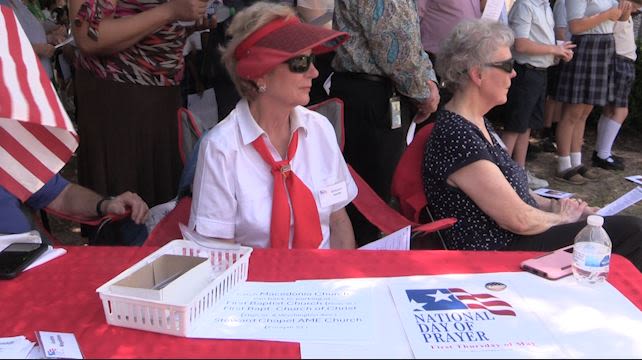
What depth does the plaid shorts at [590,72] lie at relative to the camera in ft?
17.9

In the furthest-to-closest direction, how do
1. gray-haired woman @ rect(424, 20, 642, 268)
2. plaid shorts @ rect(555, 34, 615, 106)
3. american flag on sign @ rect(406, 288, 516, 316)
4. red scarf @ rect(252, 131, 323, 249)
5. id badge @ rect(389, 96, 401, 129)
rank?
plaid shorts @ rect(555, 34, 615, 106) < id badge @ rect(389, 96, 401, 129) < gray-haired woman @ rect(424, 20, 642, 268) < red scarf @ rect(252, 131, 323, 249) < american flag on sign @ rect(406, 288, 516, 316)

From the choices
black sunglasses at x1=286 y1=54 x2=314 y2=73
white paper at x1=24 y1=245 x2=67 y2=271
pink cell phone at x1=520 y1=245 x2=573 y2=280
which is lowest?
pink cell phone at x1=520 y1=245 x2=573 y2=280

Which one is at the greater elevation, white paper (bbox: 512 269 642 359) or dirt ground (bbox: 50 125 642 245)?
white paper (bbox: 512 269 642 359)

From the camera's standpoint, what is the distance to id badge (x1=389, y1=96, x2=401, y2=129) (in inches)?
130

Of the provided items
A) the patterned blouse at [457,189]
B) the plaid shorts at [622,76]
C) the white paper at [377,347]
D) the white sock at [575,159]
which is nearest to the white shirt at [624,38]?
the plaid shorts at [622,76]

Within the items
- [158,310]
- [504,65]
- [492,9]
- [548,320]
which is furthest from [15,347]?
[492,9]

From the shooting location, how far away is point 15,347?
4.25 ft

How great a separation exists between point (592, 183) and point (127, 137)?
4.44 m

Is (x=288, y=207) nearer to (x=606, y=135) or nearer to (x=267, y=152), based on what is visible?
(x=267, y=152)

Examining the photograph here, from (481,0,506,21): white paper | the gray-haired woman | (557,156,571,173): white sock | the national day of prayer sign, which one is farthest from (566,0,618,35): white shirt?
the national day of prayer sign

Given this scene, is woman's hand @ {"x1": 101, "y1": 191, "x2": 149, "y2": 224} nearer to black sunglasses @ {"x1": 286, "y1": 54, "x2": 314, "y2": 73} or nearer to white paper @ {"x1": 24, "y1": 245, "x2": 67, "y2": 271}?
white paper @ {"x1": 24, "y1": 245, "x2": 67, "y2": 271}

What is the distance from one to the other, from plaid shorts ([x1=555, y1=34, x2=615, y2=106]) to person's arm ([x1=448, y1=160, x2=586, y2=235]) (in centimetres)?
355

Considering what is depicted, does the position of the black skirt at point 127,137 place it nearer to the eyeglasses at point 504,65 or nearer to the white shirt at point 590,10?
the eyeglasses at point 504,65

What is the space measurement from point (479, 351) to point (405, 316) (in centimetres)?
20
